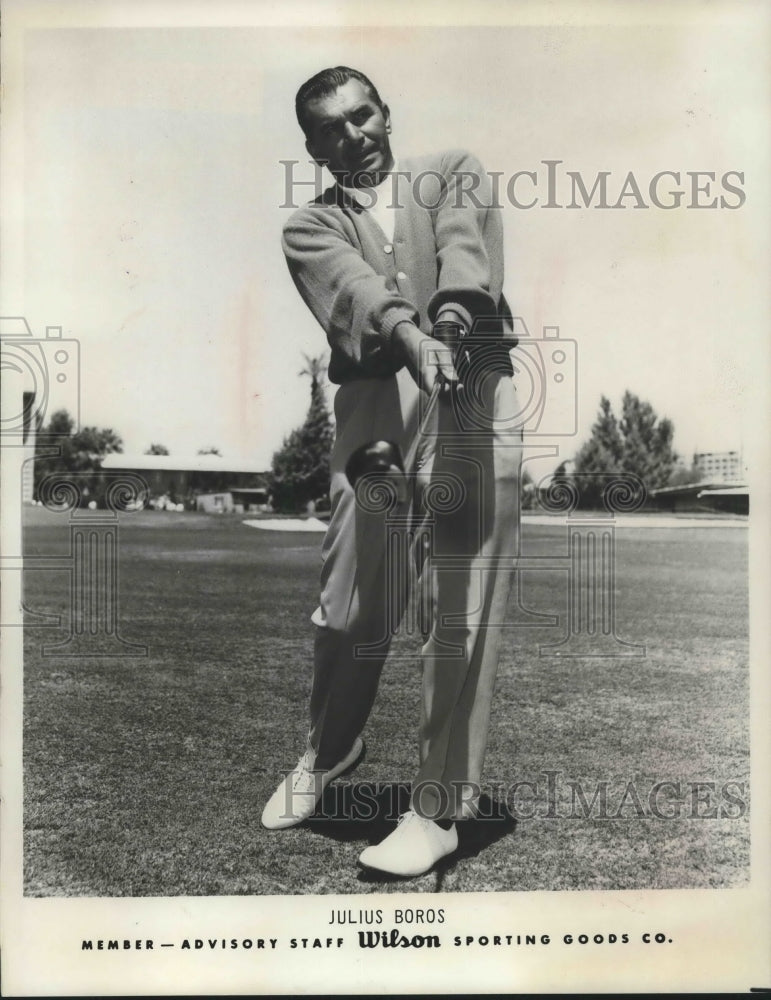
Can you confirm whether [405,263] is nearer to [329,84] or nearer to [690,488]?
[329,84]

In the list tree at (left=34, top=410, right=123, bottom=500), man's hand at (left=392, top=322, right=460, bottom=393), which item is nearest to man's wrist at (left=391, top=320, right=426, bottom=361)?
man's hand at (left=392, top=322, right=460, bottom=393)

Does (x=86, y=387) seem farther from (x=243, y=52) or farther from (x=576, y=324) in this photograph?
(x=576, y=324)

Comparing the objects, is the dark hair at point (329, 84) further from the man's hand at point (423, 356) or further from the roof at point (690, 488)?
the roof at point (690, 488)

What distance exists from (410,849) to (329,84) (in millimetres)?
2786

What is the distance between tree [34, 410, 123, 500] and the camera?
361 cm

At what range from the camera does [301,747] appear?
3.59 metres

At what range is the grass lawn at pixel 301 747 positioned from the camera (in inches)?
132

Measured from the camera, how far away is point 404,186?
3412mm

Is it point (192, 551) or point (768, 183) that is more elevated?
point (768, 183)

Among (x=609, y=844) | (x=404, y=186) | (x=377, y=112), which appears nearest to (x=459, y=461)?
(x=404, y=186)

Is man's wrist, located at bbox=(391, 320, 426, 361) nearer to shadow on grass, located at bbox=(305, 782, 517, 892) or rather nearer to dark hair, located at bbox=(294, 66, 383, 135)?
dark hair, located at bbox=(294, 66, 383, 135)

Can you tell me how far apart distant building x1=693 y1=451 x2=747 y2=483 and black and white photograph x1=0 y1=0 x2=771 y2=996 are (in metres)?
0.02

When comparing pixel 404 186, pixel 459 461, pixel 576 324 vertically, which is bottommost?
pixel 459 461

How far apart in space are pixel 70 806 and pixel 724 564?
124 inches
